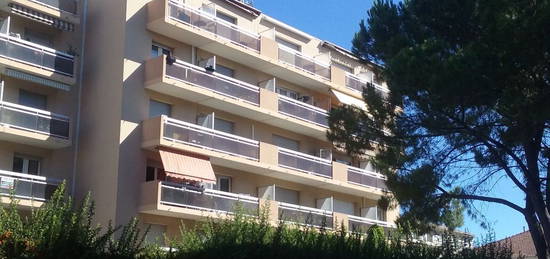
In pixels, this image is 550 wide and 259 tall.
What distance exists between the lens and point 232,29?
34031 mm

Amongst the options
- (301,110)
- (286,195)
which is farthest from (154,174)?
(301,110)

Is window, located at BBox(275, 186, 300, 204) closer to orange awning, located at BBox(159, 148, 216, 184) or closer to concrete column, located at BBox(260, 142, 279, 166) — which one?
concrete column, located at BBox(260, 142, 279, 166)

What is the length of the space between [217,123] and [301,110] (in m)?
4.53

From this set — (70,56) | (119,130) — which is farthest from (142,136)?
(70,56)

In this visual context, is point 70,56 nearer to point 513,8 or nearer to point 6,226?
point 6,226

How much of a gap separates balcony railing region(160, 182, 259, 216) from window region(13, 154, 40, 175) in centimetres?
482

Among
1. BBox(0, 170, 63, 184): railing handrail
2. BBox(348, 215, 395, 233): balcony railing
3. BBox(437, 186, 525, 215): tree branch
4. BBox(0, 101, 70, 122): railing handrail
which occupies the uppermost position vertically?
BBox(0, 101, 70, 122): railing handrail

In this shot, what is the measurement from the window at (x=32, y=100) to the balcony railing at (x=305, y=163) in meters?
10.2

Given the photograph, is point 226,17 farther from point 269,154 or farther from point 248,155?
point 248,155

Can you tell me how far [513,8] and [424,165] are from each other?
482cm

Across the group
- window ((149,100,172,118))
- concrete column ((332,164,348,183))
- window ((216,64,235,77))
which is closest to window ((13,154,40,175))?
window ((149,100,172,118))

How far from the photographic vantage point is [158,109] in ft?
105

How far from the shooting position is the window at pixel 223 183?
33.7 meters

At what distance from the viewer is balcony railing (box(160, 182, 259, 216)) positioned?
29750 mm
